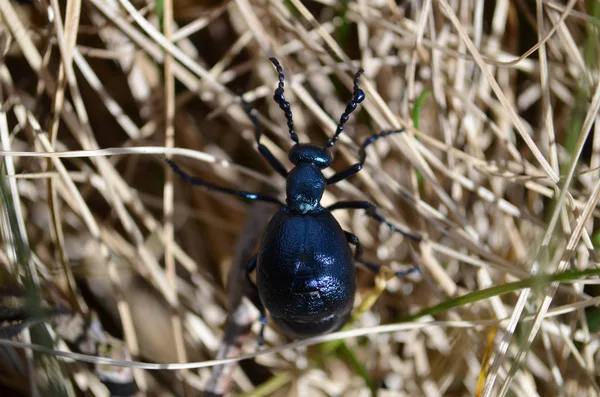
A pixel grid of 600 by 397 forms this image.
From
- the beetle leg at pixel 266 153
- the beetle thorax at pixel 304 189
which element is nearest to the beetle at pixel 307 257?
the beetle thorax at pixel 304 189

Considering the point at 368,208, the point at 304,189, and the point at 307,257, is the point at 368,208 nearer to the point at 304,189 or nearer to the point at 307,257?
the point at 304,189

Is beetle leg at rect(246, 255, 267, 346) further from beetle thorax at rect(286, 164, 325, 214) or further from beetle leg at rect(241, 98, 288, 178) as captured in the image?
beetle leg at rect(241, 98, 288, 178)

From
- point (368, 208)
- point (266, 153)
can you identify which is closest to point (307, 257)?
point (368, 208)

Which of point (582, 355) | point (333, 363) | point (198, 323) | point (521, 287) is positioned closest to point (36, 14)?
point (198, 323)

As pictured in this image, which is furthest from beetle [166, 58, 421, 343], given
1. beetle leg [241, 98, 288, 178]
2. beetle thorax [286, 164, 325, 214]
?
beetle leg [241, 98, 288, 178]

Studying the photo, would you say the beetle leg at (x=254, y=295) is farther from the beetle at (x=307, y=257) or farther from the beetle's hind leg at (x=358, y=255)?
the beetle's hind leg at (x=358, y=255)

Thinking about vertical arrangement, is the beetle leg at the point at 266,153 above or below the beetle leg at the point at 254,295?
above

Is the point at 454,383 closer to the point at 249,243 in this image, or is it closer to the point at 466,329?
the point at 466,329
